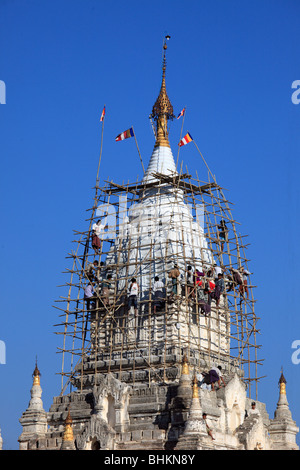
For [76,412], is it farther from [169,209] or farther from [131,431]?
[169,209]

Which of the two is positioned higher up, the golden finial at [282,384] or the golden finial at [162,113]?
the golden finial at [162,113]

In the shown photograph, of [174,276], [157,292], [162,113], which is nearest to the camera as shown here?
[174,276]

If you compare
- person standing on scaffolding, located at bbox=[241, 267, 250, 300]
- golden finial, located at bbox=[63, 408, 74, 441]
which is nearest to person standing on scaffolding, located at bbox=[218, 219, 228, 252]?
person standing on scaffolding, located at bbox=[241, 267, 250, 300]

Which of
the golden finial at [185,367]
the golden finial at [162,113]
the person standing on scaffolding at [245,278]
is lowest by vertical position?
the golden finial at [185,367]

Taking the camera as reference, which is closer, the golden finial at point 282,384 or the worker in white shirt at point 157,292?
the worker in white shirt at point 157,292

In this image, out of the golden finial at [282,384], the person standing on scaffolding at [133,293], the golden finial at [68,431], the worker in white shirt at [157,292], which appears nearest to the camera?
the golden finial at [68,431]

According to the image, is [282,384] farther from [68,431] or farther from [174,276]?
[68,431]

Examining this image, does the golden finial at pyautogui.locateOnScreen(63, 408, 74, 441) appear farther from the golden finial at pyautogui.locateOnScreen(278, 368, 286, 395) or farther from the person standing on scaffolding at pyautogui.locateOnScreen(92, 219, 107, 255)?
the golden finial at pyautogui.locateOnScreen(278, 368, 286, 395)

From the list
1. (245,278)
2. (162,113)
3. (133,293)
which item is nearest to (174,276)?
(133,293)

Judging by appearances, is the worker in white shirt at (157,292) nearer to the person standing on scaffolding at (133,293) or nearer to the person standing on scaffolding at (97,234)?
the person standing on scaffolding at (133,293)

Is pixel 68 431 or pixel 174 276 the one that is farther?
pixel 174 276

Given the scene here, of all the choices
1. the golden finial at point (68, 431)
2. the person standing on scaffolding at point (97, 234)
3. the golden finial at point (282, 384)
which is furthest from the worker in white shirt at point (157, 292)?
the golden finial at point (68, 431)
